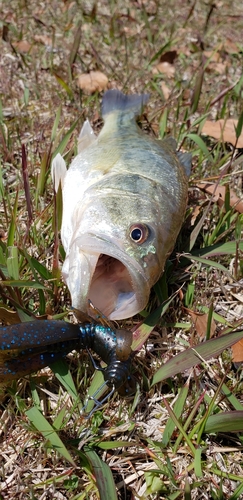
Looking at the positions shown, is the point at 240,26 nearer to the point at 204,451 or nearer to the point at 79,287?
the point at 79,287

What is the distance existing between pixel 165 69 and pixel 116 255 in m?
3.80

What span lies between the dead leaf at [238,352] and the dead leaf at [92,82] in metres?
3.22

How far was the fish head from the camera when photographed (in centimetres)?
262

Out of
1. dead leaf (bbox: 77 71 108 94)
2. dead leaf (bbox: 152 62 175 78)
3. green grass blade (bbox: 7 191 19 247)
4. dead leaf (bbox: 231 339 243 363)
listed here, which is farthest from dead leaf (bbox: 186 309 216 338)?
dead leaf (bbox: 152 62 175 78)

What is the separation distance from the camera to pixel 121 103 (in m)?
4.48

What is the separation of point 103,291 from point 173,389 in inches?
25.7

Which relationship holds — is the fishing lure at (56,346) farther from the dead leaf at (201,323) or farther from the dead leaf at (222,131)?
the dead leaf at (222,131)

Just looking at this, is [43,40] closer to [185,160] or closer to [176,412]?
[185,160]

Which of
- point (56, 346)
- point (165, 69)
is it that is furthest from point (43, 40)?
point (56, 346)

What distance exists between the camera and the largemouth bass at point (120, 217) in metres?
2.64

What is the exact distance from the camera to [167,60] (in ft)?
19.1

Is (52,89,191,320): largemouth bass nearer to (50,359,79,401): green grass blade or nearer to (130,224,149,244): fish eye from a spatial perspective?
(130,224,149,244): fish eye

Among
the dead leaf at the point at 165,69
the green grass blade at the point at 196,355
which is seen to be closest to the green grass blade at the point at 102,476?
the green grass blade at the point at 196,355

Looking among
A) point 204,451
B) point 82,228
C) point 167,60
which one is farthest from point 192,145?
point 204,451
